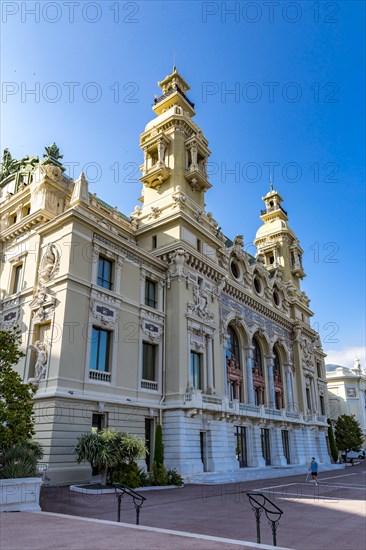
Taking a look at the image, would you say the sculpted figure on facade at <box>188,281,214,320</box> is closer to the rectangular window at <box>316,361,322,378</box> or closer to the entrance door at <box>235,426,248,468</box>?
the entrance door at <box>235,426,248,468</box>

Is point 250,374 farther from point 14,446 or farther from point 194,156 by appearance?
point 14,446

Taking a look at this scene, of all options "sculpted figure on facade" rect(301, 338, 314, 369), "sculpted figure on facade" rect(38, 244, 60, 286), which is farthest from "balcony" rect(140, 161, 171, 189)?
"sculpted figure on facade" rect(301, 338, 314, 369)

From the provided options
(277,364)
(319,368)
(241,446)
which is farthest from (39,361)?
(319,368)

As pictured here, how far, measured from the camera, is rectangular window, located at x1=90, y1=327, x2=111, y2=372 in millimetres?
24125

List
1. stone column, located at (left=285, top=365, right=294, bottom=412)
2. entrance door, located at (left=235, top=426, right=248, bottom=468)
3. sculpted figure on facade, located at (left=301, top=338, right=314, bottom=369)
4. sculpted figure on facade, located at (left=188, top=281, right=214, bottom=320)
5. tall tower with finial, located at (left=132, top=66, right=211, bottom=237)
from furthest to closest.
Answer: sculpted figure on facade, located at (left=301, top=338, right=314, bottom=369) → stone column, located at (left=285, top=365, right=294, bottom=412) → tall tower with finial, located at (left=132, top=66, right=211, bottom=237) → entrance door, located at (left=235, top=426, right=248, bottom=468) → sculpted figure on facade, located at (left=188, top=281, right=214, bottom=320)

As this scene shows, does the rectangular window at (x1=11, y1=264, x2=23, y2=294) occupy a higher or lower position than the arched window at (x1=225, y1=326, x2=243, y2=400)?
higher

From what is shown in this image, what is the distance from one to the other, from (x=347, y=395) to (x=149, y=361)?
73.0 meters

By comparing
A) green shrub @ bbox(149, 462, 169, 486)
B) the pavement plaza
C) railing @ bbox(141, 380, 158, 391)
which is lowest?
the pavement plaza

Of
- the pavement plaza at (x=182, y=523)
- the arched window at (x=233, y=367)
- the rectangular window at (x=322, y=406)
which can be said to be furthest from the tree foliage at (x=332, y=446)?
the pavement plaza at (x=182, y=523)

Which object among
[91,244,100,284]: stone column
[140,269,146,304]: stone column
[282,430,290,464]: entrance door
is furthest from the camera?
[282,430,290,464]: entrance door

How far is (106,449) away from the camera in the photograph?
19.0 m

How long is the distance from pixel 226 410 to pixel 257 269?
19.5m

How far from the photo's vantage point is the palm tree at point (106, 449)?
18.8m

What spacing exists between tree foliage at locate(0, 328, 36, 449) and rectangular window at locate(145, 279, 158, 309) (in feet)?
46.4
